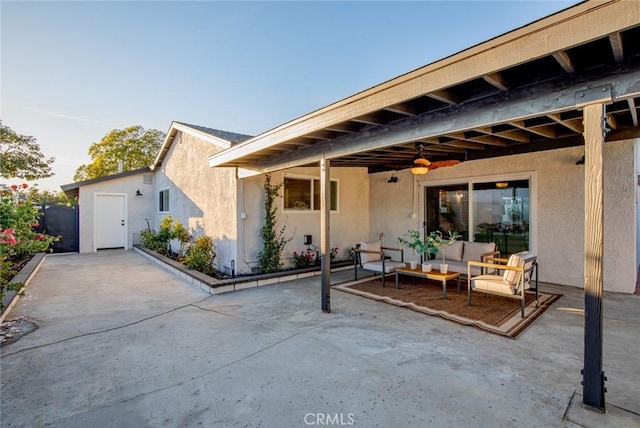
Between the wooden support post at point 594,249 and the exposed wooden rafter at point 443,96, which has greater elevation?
the exposed wooden rafter at point 443,96

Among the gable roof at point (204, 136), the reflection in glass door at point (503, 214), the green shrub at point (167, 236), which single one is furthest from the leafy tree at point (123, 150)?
the reflection in glass door at point (503, 214)

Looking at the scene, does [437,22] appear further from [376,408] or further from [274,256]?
[376,408]

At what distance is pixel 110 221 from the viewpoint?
12562 millimetres

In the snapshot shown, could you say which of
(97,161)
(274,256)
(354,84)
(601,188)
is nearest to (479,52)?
(601,188)

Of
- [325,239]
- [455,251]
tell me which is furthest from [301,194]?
[455,251]

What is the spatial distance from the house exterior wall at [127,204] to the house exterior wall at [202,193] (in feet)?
5.62

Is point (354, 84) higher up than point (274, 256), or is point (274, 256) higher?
point (354, 84)

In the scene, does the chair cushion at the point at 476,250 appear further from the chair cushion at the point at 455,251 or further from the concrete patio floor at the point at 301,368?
the concrete patio floor at the point at 301,368

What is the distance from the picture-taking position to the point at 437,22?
8.96 meters

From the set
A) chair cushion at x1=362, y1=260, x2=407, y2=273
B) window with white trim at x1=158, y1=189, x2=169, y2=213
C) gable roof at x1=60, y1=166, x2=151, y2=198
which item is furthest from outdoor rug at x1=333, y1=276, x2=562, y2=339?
gable roof at x1=60, y1=166, x2=151, y2=198

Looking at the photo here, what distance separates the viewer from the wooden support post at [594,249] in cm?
224

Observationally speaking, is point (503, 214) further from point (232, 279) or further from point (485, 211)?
point (232, 279)

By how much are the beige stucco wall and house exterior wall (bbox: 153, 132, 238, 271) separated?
0.31 m

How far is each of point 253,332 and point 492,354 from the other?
2.80 m
